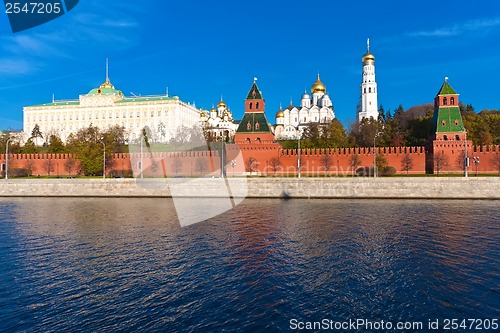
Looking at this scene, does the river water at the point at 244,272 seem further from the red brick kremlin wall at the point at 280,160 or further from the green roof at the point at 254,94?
the green roof at the point at 254,94

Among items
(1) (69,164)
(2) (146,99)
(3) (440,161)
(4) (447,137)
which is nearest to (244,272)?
(3) (440,161)

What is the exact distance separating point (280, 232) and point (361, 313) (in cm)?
893

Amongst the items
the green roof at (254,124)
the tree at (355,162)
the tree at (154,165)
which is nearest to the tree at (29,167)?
the tree at (154,165)

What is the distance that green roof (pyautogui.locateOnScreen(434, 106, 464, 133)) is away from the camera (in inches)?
1626

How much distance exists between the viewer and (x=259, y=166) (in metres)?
42.8

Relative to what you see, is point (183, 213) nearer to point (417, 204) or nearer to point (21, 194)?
point (417, 204)

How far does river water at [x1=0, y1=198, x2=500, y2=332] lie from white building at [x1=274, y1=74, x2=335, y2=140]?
64692mm

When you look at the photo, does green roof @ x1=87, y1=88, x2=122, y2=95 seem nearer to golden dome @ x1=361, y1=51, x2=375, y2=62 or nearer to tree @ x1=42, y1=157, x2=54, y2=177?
tree @ x1=42, y1=157, x2=54, y2=177

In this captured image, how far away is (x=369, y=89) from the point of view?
83250 mm

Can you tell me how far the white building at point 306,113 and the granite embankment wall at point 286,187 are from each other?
51.6 metres

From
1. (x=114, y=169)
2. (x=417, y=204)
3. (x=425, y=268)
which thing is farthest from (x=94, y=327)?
(x=114, y=169)

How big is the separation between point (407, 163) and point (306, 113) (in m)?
49.6

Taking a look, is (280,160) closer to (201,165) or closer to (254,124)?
(254,124)

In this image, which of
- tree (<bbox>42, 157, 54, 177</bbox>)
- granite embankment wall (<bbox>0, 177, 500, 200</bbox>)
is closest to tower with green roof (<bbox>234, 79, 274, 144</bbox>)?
granite embankment wall (<bbox>0, 177, 500, 200</bbox>)
